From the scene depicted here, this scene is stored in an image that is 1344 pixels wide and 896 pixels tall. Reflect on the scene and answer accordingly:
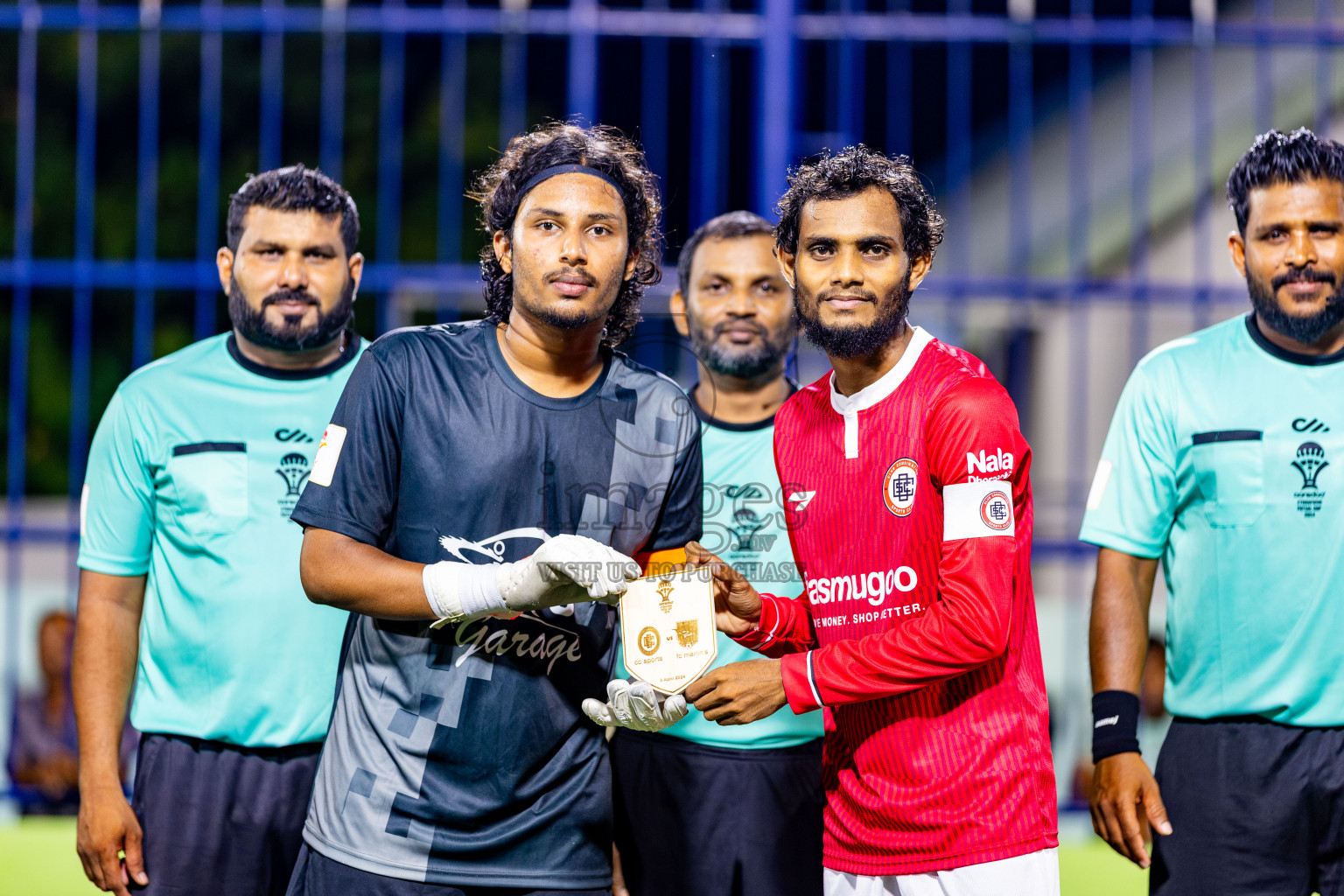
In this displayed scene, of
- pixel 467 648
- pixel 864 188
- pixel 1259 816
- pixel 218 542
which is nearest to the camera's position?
pixel 467 648

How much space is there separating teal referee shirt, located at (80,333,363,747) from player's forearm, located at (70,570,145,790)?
0.14 ft

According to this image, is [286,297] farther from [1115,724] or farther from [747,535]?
[1115,724]

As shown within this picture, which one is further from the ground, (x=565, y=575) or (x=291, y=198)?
(x=291, y=198)

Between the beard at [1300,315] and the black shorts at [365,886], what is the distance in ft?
6.85

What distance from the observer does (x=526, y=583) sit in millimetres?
2344

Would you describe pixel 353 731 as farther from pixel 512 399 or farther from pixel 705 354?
pixel 705 354

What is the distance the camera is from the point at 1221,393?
10.3 feet

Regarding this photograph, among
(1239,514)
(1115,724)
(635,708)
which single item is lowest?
(1115,724)

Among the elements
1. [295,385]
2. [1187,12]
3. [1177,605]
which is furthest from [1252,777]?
[1187,12]

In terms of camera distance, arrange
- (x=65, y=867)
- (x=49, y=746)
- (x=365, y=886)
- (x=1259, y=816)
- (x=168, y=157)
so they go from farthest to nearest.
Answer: (x=168, y=157), (x=49, y=746), (x=65, y=867), (x=1259, y=816), (x=365, y=886)

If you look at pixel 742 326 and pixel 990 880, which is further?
pixel 742 326

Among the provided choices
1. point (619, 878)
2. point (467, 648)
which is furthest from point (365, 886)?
point (619, 878)

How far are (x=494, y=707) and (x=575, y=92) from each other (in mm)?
3321

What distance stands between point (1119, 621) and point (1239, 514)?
38 cm
